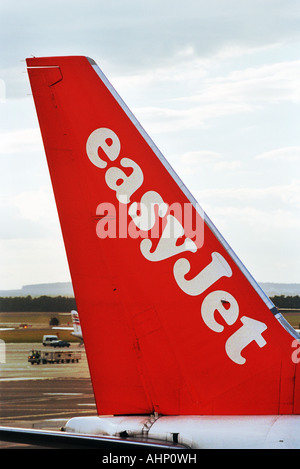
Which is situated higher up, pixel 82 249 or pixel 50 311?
pixel 50 311

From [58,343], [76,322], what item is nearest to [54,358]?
[76,322]

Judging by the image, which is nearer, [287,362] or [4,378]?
[287,362]

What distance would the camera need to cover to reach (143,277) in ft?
24.0

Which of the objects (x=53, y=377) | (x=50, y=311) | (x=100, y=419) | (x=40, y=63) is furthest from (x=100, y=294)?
(x=50, y=311)

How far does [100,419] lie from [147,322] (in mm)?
1058

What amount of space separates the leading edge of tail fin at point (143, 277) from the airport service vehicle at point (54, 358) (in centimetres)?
5116

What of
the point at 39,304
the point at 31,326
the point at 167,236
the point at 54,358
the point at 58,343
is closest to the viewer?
the point at 167,236

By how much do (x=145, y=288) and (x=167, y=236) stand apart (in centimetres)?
58

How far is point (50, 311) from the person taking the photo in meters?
137

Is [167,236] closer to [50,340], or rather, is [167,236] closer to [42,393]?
[42,393]

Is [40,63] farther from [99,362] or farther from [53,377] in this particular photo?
[53,377]

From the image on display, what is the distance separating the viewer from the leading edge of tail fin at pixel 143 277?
713 cm

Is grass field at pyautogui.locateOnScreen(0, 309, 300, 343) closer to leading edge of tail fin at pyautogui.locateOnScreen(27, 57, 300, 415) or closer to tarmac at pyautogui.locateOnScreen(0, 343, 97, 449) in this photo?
tarmac at pyautogui.locateOnScreen(0, 343, 97, 449)

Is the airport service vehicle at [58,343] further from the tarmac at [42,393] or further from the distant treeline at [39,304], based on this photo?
the distant treeline at [39,304]
